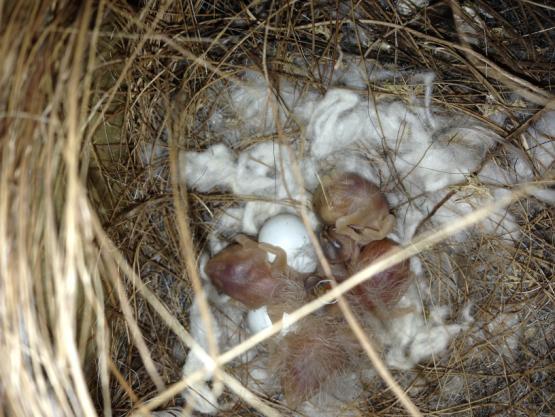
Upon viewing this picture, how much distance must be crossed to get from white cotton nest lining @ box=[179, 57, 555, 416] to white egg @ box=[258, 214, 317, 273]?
0.07 m

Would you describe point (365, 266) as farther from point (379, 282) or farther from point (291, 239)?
point (291, 239)

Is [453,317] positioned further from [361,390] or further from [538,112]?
[538,112]

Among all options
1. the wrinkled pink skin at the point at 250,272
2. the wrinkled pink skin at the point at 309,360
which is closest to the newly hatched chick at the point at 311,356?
the wrinkled pink skin at the point at 309,360

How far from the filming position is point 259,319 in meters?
1.26

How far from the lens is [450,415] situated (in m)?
1.33

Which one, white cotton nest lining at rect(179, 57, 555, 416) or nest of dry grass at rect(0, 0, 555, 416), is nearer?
nest of dry grass at rect(0, 0, 555, 416)

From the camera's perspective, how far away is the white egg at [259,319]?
1.25 m

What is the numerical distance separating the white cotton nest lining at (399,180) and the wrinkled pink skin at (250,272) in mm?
108

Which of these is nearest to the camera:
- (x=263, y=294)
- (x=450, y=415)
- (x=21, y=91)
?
(x=21, y=91)

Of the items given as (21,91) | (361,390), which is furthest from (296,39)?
(361,390)

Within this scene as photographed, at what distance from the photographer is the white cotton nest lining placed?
50.7 inches

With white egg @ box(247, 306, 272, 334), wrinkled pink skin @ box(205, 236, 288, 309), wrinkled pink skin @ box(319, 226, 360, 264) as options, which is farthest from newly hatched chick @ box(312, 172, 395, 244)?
white egg @ box(247, 306, 272, 334)

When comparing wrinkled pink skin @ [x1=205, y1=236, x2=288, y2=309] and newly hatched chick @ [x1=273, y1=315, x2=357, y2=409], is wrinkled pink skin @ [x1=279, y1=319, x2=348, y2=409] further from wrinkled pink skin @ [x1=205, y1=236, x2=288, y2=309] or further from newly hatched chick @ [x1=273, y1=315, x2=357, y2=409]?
wrinkled pink skin @ [x1=205, y1=236, x2=288, y2=309]

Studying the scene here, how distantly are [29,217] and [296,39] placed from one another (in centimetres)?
76
